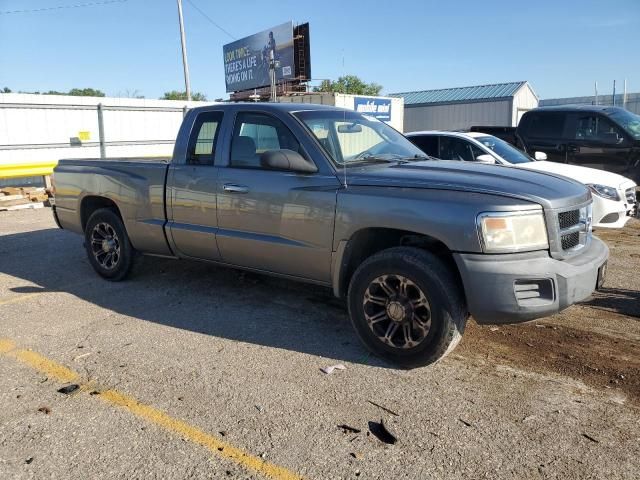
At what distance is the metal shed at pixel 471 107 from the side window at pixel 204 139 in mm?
28745

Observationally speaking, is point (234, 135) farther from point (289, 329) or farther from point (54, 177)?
point (54, 177)

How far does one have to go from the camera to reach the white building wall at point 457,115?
32656mm

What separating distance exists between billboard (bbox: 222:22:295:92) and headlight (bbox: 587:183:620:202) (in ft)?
90.6

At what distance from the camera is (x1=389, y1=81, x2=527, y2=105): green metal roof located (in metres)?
33.9

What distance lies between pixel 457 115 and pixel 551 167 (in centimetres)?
2693

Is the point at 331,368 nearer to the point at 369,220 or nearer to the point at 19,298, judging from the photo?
the point at 369,220

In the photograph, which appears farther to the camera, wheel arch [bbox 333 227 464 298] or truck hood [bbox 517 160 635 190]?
truck hood [bbox 517 160 635 190]

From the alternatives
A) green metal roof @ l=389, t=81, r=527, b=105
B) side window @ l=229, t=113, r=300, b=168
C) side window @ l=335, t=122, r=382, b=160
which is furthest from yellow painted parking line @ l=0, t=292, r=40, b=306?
green metal roof @ l=389, t=81, r=527, b=105

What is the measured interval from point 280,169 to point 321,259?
0.82m

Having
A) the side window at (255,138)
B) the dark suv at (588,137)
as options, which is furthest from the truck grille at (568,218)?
the dark suv at (588,137)

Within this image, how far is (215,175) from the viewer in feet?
16.6

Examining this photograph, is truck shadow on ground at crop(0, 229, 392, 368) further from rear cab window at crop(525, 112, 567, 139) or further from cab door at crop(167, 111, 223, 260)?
rear cab window at crop(525, 112, 567, 139)

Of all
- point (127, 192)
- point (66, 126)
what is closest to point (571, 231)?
point (127, 192)

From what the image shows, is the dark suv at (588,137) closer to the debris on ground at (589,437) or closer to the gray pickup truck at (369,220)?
the gray pickup truck at (369,220)
